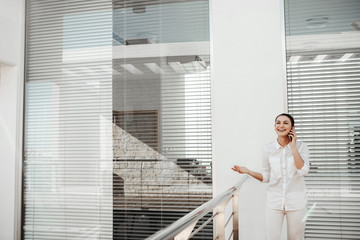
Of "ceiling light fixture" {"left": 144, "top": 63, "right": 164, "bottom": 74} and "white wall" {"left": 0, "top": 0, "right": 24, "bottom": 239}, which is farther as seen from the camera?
"white wall" {"left": 0, "top": 0, "right": 24, "bottom": 239}

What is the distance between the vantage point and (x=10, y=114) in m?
3.92

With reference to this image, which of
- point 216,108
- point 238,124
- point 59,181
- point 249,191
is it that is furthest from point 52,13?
point 249,191

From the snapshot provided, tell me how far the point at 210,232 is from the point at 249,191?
56 cm

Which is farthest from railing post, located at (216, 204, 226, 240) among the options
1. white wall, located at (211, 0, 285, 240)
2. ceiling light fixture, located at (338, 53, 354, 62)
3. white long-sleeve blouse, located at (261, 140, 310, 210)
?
ceiling light fixture, located at (338, 53, 354, 62)

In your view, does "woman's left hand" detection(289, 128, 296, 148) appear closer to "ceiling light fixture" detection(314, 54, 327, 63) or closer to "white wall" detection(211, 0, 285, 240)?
"white wall" detection(211, 0, 285, 240)

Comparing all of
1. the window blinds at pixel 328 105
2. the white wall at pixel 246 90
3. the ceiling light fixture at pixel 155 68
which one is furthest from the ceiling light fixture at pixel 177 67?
the window blinds at pixel 328 105

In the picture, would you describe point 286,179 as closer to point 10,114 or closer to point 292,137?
point 292,137

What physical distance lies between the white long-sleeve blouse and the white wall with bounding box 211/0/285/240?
1.76 feet

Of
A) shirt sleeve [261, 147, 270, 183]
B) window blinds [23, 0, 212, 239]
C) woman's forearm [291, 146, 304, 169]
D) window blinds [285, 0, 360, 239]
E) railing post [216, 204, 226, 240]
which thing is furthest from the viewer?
window blinds [23, 0, 212, 239]

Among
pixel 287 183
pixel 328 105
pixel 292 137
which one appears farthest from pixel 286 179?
pixel 328 105

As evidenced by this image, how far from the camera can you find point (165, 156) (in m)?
3.49

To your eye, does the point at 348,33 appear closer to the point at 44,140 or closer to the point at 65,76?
the point at 65,76

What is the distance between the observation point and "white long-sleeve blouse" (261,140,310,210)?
2.64 m

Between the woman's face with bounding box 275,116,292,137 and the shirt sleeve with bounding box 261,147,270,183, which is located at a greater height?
the woman's face with bounding box 275,116,292,137
